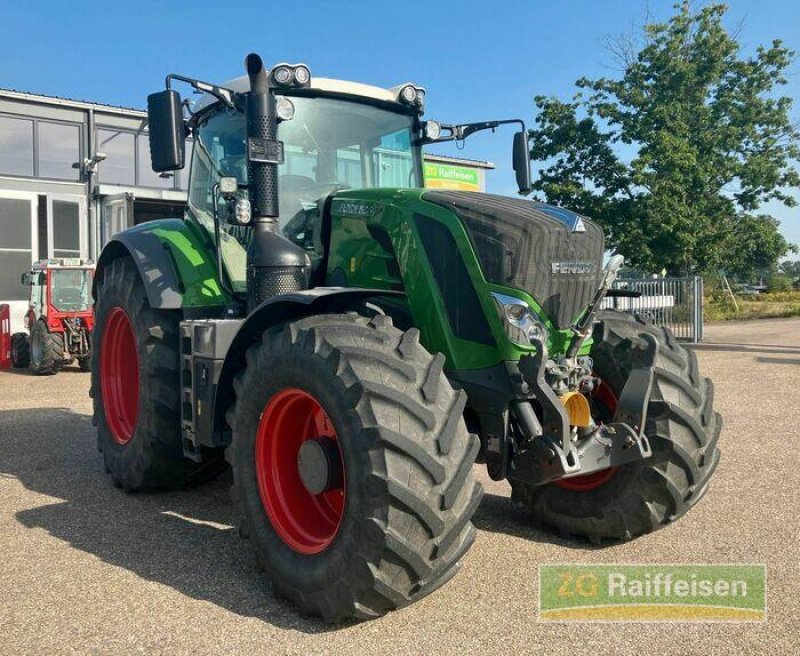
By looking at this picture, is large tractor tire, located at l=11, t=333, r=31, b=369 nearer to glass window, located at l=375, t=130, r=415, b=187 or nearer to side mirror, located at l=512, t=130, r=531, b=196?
glass window, located at l=375, t=130, r=415, b=187

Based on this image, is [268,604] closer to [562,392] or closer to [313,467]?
[313,467]

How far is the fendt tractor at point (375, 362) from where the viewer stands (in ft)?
10.0

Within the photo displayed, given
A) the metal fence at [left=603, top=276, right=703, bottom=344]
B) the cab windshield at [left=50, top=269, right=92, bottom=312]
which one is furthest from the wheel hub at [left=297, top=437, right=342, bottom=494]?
the metal fence at [left=603, top=276, right=703, bottom=344]

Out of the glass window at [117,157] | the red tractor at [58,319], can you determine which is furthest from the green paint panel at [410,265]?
the glass window at [117,157]

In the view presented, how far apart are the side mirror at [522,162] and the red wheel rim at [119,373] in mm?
3052

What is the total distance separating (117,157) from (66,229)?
2800 millimetres

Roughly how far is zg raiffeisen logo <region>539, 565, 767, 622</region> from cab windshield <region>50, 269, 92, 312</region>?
13404 mm

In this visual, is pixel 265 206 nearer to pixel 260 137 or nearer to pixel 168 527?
pixel 260 137

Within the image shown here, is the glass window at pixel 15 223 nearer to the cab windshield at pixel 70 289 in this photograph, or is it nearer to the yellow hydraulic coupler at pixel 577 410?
the cab windshield at pixel 70 289

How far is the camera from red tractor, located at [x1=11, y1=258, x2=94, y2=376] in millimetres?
14398

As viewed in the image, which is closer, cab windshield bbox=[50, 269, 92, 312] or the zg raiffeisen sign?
cab windshield bbox=[50, 269, 92, 312]

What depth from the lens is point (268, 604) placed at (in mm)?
3439

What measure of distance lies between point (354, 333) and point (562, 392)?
1065 mm

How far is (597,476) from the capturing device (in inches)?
167
